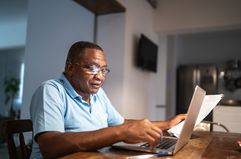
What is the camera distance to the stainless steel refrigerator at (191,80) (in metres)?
4.94

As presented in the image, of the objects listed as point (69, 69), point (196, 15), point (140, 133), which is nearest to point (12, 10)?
point (196, 15)

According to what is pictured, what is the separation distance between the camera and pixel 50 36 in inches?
118

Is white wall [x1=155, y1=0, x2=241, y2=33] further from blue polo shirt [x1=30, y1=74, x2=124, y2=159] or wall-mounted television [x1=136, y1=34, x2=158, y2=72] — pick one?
blue polo shirt [x1=30, y1=74, x2=124, y2=159]

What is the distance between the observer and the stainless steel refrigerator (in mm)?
4938

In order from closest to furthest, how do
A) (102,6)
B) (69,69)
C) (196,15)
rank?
1. (69,69)
2. (102,6)
3. (196,15)

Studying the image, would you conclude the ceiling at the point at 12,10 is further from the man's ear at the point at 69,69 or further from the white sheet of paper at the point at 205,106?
the white sheet of paper at the point at 205,106

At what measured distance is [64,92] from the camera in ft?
3.44

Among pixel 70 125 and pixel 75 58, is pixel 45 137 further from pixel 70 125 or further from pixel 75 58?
pixel 75 58

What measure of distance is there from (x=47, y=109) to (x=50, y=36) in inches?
89.3

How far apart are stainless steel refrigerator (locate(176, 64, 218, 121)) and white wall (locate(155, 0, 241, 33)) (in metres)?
1.86

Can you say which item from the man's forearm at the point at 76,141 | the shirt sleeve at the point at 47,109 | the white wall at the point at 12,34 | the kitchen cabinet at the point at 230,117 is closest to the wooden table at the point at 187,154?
the man's forearm at the point at 76,141

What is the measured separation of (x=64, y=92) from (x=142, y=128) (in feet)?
1.35

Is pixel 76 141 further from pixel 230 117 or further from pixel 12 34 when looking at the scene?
pixel 12 34

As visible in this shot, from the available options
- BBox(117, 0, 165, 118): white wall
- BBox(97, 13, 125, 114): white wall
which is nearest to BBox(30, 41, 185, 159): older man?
BBox(97, 13, 125, 114): white wall
